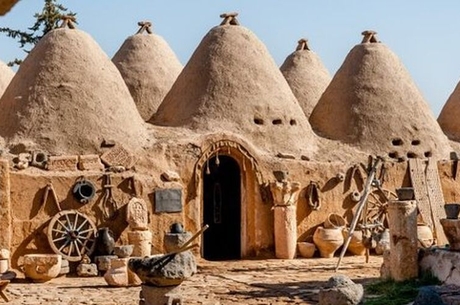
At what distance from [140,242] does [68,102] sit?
4290 mm

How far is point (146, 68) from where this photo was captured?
71.4 feet

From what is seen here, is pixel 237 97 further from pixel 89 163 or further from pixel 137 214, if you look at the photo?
pixel 137 214

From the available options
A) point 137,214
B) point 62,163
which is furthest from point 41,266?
point 62,163

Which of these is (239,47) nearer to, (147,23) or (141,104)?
(141,104)

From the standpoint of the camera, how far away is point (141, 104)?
68.9ft

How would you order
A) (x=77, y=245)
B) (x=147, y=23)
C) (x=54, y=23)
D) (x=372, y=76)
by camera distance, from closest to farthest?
(x=77, y=245)
(x=372, y=76)
(x=147, y=23)
(x=54, y=23)

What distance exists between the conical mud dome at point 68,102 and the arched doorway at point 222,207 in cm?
232

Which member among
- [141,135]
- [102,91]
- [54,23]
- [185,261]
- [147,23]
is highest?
[54,23]

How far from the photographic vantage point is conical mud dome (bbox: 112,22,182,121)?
21.1 metres

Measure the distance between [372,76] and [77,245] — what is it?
35.2 ft

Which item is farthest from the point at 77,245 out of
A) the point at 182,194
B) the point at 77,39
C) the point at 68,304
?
the point at 77,39

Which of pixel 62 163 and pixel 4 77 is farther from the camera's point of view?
pixel 4 77

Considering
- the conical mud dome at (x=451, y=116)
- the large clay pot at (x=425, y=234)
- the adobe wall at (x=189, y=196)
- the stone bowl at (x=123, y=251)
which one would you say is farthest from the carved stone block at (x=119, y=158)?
the conical mud dome at (x=451, y=116)

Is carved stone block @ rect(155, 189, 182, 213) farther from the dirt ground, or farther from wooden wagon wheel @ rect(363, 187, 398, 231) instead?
wooden wagon wheel @ rect(363, 187, 398, 231)
